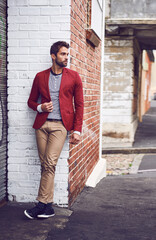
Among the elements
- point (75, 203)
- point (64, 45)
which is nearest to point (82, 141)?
point (75, 203)

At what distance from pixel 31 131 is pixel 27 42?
3.53 feet

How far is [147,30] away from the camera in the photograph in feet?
43.6

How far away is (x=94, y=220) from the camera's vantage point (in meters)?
4.53

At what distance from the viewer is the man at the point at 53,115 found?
4.44m

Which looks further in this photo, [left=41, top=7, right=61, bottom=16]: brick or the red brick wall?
the red brick wall

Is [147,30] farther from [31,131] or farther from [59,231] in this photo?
[59,231]

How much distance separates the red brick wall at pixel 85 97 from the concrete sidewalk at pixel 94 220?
1.06 ft

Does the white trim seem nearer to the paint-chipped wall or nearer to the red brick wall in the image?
the red brick wall

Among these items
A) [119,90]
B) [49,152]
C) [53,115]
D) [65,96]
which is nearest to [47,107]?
[53,115]

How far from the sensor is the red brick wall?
5.09 m

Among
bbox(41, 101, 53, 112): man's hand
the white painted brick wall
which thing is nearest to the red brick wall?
the white painted brick wall

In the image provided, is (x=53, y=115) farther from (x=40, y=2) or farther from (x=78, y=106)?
(x=40, y=2)

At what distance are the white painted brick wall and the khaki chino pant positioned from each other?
370mm

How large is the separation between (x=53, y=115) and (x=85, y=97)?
59.7 inches
